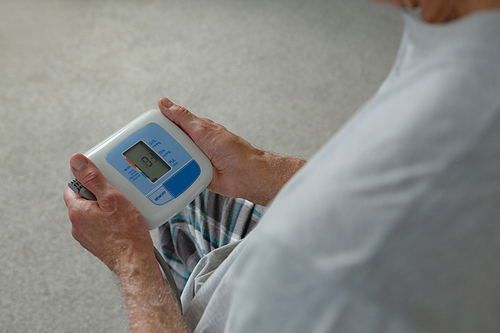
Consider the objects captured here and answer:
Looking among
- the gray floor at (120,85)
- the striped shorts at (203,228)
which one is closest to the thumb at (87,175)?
the striped shorts at (203,228)

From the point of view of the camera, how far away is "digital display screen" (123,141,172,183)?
77 centimetres

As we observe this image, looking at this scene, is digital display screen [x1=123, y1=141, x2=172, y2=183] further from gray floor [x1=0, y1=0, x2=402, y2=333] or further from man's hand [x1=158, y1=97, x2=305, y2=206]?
gray floor [x1=0, y1=0, x2=402, y2=333]

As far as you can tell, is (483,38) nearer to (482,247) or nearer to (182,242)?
(482,247)

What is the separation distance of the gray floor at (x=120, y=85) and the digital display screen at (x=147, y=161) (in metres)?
0.64

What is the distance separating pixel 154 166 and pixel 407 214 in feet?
1.78

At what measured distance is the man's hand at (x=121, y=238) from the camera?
0.65 m

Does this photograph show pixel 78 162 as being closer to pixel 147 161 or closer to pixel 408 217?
pixel 147 161

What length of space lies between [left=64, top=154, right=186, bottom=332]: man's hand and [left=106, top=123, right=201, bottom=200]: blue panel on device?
0.15ft

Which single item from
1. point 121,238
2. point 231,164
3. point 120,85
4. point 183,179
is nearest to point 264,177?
point 231,164

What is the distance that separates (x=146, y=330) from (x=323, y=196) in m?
0.40

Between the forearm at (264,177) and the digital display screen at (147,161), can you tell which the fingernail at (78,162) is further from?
the forearm at (264,177)

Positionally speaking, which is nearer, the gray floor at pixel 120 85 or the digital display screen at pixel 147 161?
the digital display screen at pixel 147 161

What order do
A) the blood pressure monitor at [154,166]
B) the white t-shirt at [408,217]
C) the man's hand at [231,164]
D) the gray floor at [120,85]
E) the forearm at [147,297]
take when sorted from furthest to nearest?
the gray floor at [120,85]
the man's hand at [231,164]
the blood pressure monitor at [154,166]
the forearm at [147,297]
the white t-shirt at [408,217]

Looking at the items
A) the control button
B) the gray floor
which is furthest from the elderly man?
the gray floor
